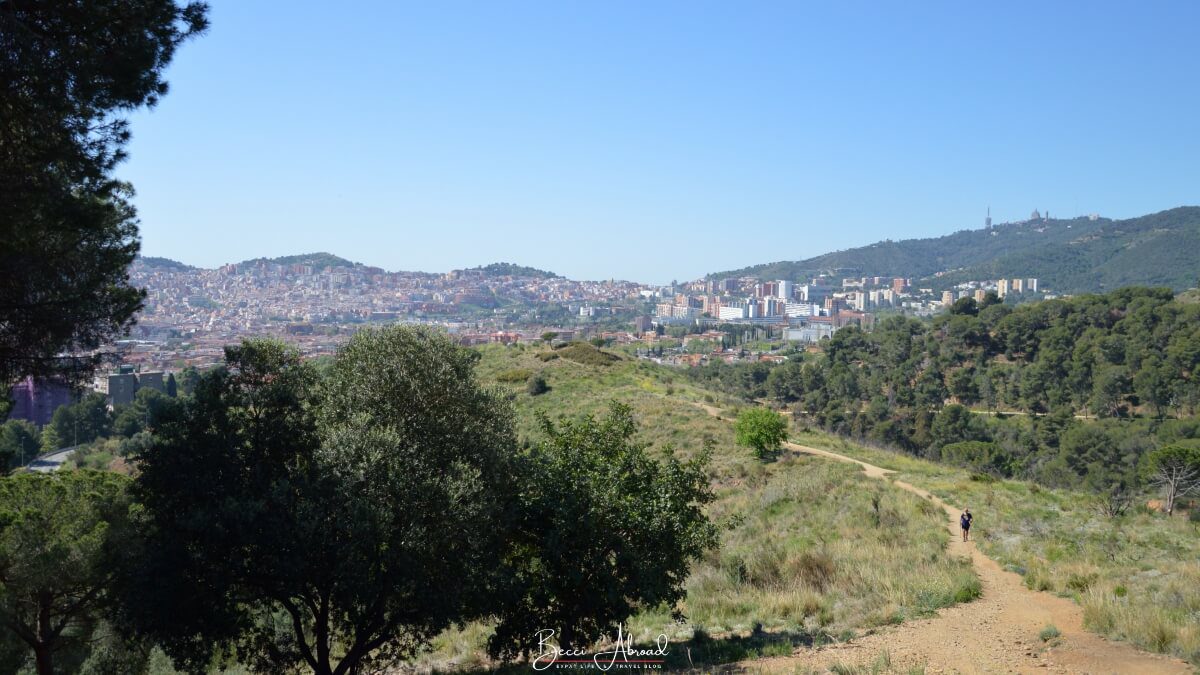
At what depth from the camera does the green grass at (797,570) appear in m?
9.33

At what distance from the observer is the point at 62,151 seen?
7102mm

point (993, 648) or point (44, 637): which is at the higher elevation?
point (993, 648)

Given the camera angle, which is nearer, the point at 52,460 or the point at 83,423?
the point at 52,460

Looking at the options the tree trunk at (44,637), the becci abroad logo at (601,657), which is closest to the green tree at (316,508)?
the becci abroad logo at (601,657)

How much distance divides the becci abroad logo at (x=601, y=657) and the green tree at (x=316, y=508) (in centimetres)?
103

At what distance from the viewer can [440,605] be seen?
7785mm

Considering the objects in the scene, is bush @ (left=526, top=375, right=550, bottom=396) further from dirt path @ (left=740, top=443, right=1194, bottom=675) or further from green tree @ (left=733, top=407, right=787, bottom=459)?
dirt path @ (left=740, top=443, right=1194, bottom=675)

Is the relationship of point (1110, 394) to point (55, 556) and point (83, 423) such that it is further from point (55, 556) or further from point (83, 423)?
point (83, 423)

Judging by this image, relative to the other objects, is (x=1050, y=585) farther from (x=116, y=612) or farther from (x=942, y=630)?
(x=116, y=612)

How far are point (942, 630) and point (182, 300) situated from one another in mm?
199162

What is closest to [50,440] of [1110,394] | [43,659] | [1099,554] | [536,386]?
[536,386]

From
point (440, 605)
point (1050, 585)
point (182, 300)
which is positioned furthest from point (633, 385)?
point (182, 300)

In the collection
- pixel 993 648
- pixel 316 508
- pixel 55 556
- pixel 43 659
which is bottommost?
pixel 43 659

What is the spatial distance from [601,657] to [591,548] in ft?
4.48
